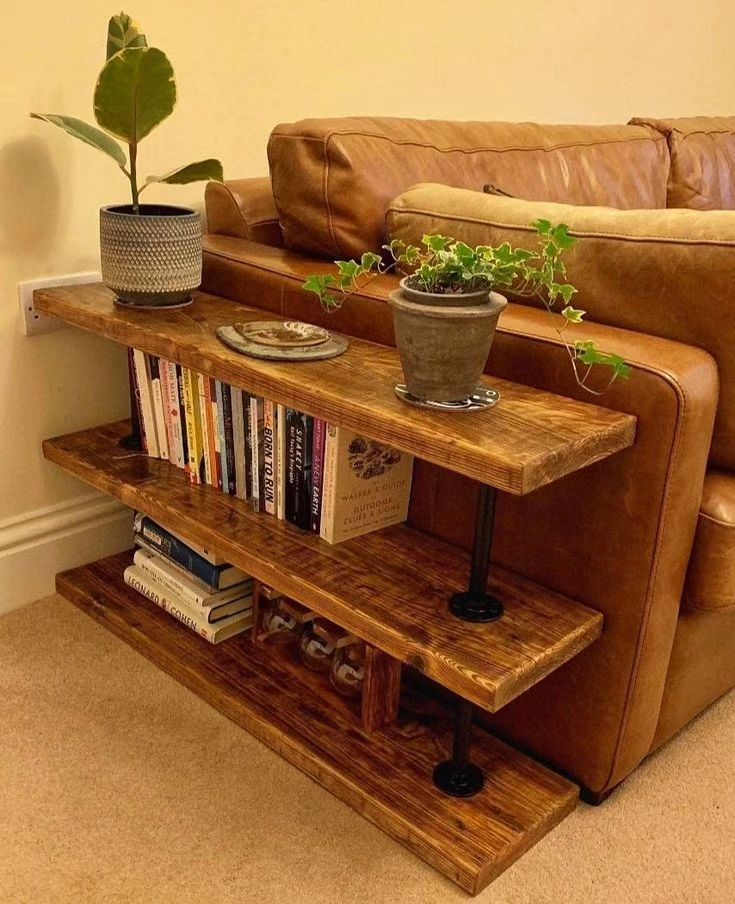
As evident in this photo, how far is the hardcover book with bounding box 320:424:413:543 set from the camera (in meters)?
1.41

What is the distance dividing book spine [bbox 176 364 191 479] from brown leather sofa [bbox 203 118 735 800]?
17 cm

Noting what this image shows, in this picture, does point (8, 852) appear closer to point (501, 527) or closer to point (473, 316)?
point (501, 527)

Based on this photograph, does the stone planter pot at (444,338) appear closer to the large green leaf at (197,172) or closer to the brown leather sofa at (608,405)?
the brown leather sofa at (608,405)

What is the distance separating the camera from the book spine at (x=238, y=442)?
156 centimetres

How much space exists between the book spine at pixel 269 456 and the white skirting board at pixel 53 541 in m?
0.55

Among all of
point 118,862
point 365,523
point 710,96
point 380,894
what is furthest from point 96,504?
point 710,96

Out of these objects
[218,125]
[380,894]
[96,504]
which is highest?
[218,125]

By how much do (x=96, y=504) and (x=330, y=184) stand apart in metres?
0.82

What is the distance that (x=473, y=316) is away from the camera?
3.76 ft

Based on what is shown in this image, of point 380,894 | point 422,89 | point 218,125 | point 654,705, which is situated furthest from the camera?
point 422,89

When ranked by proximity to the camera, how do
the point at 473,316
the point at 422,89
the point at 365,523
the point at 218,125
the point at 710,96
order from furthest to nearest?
the point at 710,96
the point at 422,89
the point at 218,125
the point at 365,523
the point at 473,316

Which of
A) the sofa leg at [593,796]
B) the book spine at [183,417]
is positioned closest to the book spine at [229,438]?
the book spine at [183,417]

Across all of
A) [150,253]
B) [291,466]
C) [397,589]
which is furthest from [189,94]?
[397,589]

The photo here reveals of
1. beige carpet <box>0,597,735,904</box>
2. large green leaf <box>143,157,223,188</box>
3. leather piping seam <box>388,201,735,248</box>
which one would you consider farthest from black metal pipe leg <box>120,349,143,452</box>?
leather piping seam <box>388,201,735,248</box>
